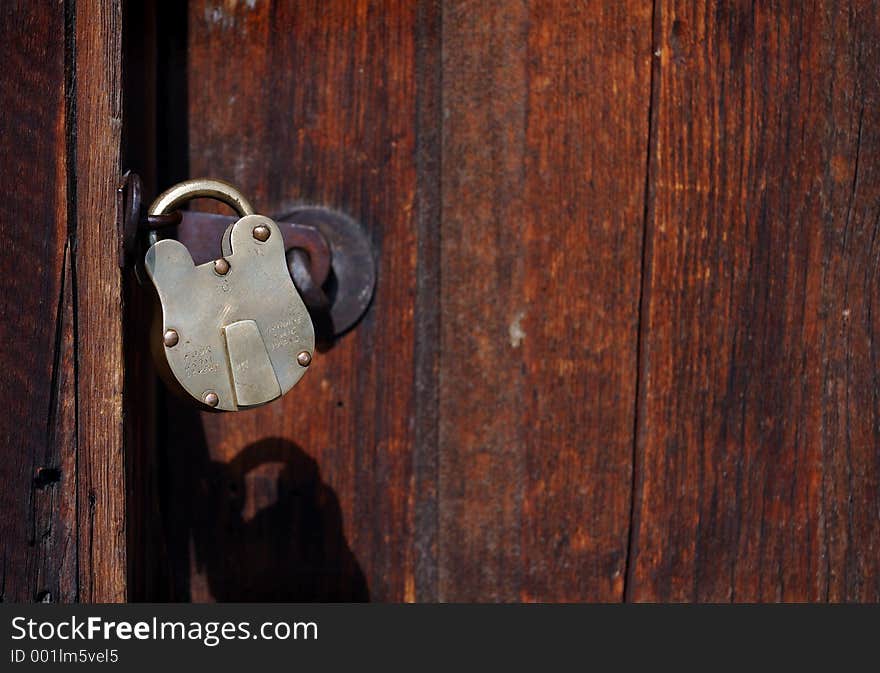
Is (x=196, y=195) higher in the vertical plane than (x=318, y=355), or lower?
higher

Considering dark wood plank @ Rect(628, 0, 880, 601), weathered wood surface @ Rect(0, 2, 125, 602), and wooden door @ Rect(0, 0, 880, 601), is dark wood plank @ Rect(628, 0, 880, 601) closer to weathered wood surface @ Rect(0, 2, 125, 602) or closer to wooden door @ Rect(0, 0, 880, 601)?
wooden door @ Rect(0, 0, 880, 601)

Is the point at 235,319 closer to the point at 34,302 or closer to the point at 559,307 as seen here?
the point at 34,302

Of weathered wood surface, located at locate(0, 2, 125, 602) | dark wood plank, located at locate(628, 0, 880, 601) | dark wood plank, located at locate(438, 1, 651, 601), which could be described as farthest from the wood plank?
dark wood plank, located at locate(628, 0, 880, 601)

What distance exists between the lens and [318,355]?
2.18 ft

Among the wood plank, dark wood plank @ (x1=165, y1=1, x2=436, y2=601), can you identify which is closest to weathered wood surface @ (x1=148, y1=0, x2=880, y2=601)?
dark wood plank @ (x1=165, y1=1, x2=436, y2=601)

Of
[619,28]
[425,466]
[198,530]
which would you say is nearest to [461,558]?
[425,466]

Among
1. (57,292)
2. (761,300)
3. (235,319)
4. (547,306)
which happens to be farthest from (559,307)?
(57,292)

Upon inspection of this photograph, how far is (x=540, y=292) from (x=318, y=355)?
191mm

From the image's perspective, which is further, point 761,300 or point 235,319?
point 761,300

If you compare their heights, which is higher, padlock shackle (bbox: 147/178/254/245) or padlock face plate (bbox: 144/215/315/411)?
padlock shackle (bbox: 147/178/254/245)

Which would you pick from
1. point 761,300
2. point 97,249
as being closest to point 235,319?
point 97,249

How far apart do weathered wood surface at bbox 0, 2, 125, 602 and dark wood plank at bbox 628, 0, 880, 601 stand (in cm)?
41

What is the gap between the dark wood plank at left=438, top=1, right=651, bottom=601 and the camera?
65 cm

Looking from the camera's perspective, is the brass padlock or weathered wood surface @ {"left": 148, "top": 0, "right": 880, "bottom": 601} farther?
weathered wood surface @ {"left": 148, "top": 0, "right": 880, "bottom": 601}
